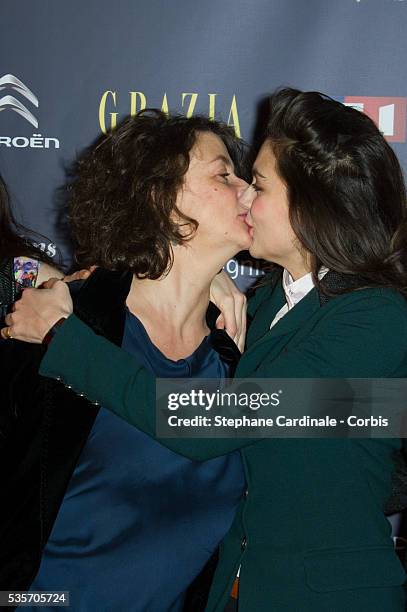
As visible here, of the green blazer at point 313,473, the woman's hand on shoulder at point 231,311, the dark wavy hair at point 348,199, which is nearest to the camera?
the green blazer at point 313,473

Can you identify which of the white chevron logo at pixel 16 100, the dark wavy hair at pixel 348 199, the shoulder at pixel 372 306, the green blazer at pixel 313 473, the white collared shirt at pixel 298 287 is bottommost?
the green blazer at pixel 313 473

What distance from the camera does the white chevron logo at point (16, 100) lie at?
7.48 feet

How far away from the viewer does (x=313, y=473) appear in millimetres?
1368

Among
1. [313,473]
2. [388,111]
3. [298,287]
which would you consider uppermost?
[388,111]

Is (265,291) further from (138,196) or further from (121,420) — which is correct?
(121,420)

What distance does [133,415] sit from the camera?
1331 millimetres

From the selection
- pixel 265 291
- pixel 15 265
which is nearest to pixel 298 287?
pixel 265 291

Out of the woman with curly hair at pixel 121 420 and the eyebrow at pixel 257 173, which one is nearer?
the woman with curly hair at pixel 121 420

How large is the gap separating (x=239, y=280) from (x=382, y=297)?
3.35 feet

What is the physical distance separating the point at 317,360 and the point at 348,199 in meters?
0.31

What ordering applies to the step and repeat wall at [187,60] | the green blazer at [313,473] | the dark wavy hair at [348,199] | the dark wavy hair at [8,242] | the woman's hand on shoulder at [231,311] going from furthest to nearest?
1. the step and repeat wall at [187,60]
2. the dark wavy hair at [8,242]
3. the woman's hand on shoulder at [231,311]
4. the dark wavy hair at [348,199]
5. the green blazer at [313,473]

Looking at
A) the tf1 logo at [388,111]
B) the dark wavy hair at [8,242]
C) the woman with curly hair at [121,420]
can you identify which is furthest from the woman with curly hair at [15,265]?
the tf1 logo at [388,111]

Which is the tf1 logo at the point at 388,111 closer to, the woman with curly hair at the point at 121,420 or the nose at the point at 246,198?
the woman with curly hair at the point at 121,420

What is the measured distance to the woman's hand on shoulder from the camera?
1705 millimetres
